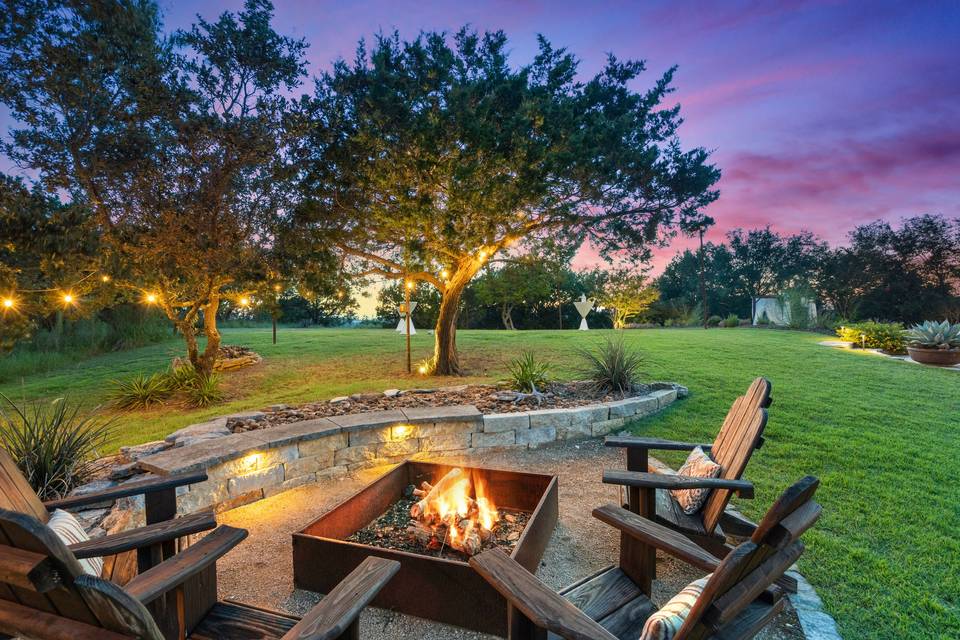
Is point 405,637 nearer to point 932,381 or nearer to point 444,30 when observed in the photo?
point 444,30

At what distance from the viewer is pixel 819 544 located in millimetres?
2736

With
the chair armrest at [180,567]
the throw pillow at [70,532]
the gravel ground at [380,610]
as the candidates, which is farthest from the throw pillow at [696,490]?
the throw pillow at [70,532]

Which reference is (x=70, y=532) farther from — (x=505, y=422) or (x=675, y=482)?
(x=505, y=422)

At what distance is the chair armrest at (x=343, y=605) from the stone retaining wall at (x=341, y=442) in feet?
7.11

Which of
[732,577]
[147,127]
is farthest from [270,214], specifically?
[732,577]

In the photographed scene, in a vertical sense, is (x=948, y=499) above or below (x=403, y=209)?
below

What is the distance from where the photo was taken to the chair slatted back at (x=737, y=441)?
229 cm

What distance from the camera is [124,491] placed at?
1.97 m

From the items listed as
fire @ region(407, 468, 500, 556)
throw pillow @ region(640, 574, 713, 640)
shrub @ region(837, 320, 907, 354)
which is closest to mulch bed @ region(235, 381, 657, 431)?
fire @ region(407, 468, 500, 556)

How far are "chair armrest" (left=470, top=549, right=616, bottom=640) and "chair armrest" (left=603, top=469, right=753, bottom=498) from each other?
0.81 m

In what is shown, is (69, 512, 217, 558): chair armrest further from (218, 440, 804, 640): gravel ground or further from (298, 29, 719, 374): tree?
(298, 29, 719, 374): tree

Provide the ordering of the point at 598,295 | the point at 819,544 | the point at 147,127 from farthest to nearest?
the point at 598,295 → the point at 147,127 → the point at 819,544

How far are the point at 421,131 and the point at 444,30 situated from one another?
203 cm

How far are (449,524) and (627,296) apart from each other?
24.5 meters
